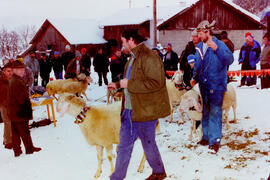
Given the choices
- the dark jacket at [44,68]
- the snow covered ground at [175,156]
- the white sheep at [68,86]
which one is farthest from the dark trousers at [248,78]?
the dark jacket at [44,68]

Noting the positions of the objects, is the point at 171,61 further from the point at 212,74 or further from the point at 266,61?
the point at 212,74

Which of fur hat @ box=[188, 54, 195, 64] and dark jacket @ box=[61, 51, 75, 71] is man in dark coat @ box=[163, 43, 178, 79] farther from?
dark jacket @ box=[61, 51, 75, 71]

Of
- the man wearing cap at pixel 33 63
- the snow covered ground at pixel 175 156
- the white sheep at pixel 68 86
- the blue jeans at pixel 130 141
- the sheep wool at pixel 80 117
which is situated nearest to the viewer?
the blue jeans at pixel 130 141

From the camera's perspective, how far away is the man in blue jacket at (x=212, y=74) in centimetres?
412

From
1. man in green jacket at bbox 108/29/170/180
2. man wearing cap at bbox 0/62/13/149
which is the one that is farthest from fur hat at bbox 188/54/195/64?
man wearing cap at bbox 0/62/13/149

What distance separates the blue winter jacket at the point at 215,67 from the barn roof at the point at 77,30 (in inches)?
1259

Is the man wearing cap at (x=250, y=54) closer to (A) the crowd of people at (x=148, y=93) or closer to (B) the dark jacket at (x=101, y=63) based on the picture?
(A) the crowd of people at (x=148, y=93)

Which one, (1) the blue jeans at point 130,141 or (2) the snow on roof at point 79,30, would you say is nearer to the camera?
(1) the blue jeans at point 130,141

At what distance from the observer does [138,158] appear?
464 cm

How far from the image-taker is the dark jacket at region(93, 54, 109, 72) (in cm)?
1281

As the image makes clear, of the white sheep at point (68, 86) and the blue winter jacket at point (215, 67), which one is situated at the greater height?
the blue winter jacket at point (215, 67)

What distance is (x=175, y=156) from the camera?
4.54 m

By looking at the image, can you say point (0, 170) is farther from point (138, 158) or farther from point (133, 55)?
point (133, 55)

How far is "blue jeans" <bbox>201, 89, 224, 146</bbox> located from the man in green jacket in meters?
1.46
